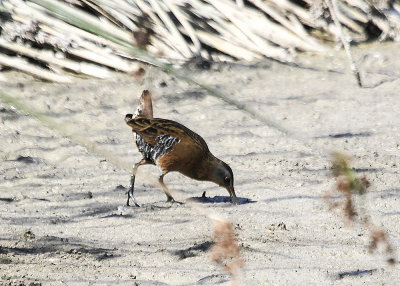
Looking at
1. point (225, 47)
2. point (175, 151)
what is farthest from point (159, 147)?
point (225, 47)

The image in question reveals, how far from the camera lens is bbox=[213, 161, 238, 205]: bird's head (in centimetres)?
479

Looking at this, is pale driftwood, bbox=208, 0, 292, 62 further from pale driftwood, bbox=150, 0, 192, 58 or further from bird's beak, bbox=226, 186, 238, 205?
bird's beak, bbox=226, 186, 238, 205

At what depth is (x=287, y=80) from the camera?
7.13 meters

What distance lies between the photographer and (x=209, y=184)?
5477 millimetres

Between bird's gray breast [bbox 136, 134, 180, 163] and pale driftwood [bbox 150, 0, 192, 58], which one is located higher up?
pale driftwood [bbox 150, 0, 192, 58]

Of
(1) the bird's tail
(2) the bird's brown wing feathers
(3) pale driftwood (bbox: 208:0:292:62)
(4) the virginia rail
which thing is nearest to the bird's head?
(4) the virginia rail

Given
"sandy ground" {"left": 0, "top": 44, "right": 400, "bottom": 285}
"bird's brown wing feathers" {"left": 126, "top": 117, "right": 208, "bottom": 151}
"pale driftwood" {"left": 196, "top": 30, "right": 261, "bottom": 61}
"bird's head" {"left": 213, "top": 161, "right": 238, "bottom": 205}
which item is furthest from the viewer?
"pale driftwood" {"left": 196, "top": 30, "right": 261, "bottom": 61}

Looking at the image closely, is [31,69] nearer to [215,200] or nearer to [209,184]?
[209,184]

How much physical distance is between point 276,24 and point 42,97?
267 cm

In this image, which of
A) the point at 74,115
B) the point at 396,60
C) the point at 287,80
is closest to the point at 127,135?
the point at 74,115

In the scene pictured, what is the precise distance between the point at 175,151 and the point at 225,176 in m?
0.39

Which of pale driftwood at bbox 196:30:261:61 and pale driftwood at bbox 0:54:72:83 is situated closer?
pale driftwood at bbox 0:54:72:83

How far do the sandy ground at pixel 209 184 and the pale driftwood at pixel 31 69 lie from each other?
3.1 inches

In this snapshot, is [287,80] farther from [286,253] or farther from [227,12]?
[286,253]
